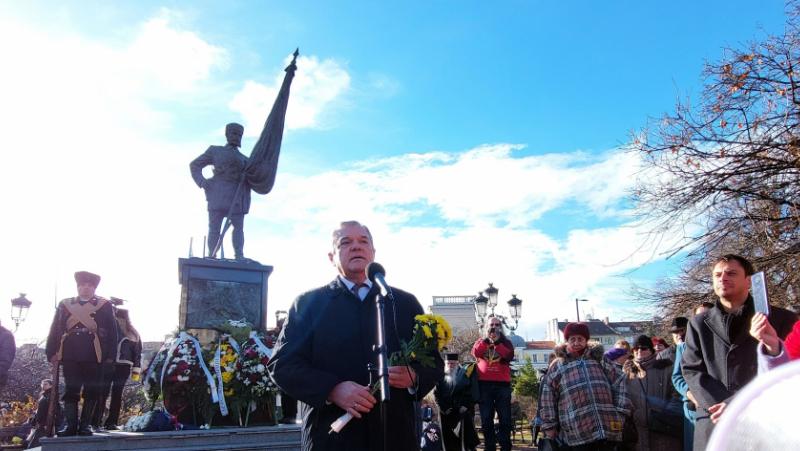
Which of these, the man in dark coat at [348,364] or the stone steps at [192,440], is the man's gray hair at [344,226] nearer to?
the man in dark coat at [348,364]

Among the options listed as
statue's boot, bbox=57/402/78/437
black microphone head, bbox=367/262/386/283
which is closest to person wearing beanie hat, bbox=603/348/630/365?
black microphone head, bbox=367/262/386/283

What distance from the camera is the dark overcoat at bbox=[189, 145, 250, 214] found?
10.3 metres

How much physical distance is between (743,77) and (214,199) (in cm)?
911

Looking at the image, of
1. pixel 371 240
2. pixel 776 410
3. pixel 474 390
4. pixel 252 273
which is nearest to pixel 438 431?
pixel 474 390

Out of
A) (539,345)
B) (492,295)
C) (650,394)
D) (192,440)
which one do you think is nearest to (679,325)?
(650,394)

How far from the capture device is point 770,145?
31.2 feet

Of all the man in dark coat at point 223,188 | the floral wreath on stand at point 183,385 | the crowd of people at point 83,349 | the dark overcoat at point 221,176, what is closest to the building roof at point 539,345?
the man in dark coat at point 223,188

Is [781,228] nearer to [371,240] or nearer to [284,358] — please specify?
[371,240]

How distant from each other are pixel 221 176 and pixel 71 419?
487 centimetres

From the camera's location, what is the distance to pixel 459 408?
796cm

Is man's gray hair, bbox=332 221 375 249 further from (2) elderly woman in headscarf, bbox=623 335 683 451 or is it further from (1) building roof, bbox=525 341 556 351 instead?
(1) building roof, bbox=525 341 556 351

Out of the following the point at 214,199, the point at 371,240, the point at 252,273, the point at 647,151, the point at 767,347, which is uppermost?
the point at 647,151

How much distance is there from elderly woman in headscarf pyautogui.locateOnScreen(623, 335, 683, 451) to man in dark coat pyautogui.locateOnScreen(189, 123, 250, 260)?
6.59 meters

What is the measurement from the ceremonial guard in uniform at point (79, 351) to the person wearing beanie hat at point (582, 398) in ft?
16.7
